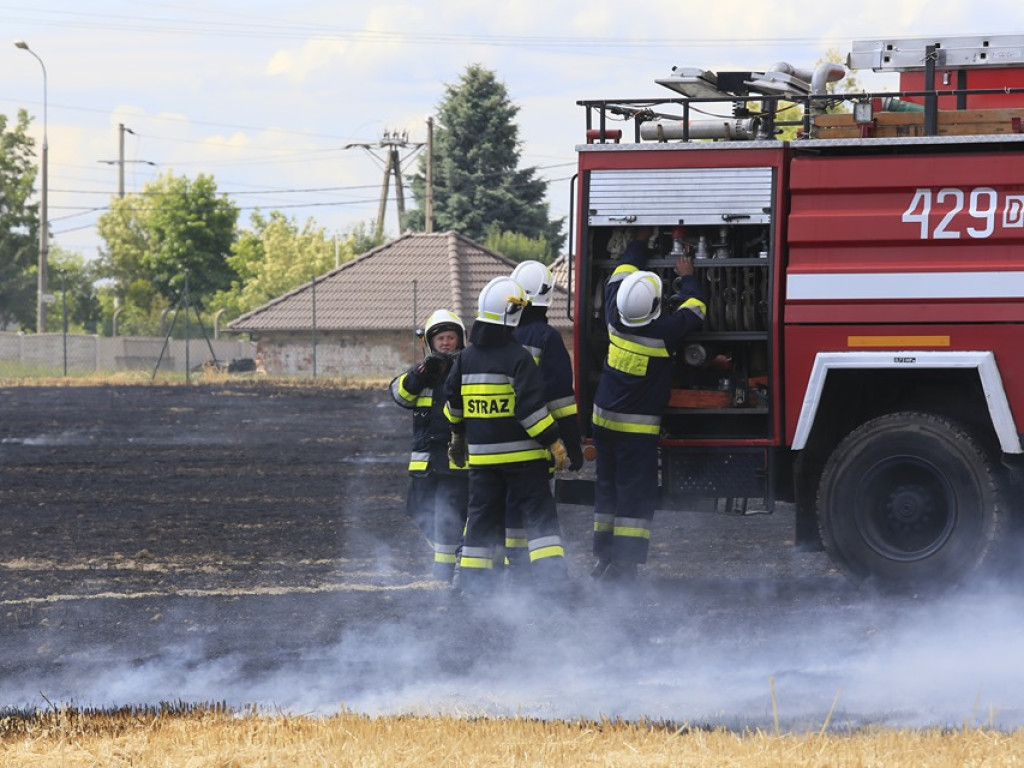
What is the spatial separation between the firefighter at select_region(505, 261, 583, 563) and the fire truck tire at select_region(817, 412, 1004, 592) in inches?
54.7

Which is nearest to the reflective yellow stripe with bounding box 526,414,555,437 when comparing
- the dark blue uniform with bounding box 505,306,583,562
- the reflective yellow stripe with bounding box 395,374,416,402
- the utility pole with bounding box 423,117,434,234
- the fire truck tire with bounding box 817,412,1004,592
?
the dark blue uniform with bounding box 505,306,583,562

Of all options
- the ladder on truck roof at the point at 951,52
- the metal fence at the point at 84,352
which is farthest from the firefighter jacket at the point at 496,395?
the metal fence at the point at 84,352

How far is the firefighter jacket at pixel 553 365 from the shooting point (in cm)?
818

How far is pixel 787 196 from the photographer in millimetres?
7844

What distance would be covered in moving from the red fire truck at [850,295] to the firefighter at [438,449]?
0.87m

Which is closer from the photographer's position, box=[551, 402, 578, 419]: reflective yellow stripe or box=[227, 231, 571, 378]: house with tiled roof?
box=[551, 402, 578, 419]: reflective yellow stripe

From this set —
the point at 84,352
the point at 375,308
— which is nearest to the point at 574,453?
the point at 375,308

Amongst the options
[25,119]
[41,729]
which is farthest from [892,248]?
[25,119]

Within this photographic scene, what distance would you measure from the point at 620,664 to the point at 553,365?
2297 mm

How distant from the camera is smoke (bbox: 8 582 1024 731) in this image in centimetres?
Answer: 602

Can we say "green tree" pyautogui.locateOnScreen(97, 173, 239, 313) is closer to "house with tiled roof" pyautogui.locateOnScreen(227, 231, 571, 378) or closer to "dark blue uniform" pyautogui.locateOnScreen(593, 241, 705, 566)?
"house with tiled roof" pyautogui.locateOnScreen(227, 231, 571, 378)

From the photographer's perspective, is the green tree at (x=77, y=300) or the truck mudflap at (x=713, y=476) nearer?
the truck mudflap at (x=713, y=476)

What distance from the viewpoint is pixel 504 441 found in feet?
26.6

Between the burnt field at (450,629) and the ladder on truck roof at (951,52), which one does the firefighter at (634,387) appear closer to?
the burnt field at (450,629)
